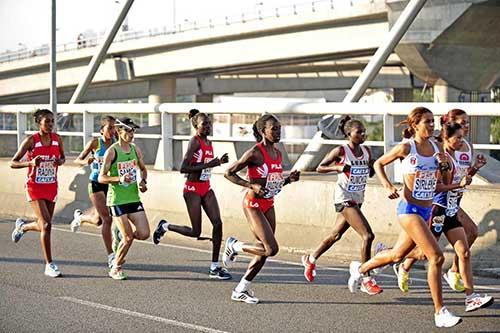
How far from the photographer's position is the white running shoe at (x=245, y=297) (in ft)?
31.0

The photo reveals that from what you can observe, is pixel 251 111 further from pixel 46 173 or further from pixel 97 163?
pixel 46 173

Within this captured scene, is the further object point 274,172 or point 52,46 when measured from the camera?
point 52,46

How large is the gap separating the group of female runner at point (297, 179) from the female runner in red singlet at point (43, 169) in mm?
12

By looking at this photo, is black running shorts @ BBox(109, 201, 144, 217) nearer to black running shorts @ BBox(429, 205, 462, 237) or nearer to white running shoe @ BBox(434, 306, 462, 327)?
black running shorts @ BBox(429, 205, 462, 237)

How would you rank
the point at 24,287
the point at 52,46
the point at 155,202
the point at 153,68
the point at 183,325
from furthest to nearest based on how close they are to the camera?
1. the point at 153,68
2. the point at 52,46
3. the point at 155,202
4. the point at 24,287
5. the point at 183,325

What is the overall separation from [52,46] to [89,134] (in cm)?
396

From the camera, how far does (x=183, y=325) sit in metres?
8.34

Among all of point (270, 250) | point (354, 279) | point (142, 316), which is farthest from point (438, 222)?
point (142, 316)

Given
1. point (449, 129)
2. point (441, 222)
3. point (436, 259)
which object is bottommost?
point (436, 259)

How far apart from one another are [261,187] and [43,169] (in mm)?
3200

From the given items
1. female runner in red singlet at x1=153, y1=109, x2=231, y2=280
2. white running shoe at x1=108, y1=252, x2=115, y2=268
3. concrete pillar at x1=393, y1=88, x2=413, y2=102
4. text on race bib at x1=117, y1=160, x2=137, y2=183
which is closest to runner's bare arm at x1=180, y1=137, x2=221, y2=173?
female runner in red singlet at x1=153, y1=109, x2=231, y2=280

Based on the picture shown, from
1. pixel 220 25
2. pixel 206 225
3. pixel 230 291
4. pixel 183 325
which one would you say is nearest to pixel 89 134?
pixel 206 225

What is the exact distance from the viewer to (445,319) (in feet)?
26.3

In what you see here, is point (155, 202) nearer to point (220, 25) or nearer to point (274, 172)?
point (274, 172)
